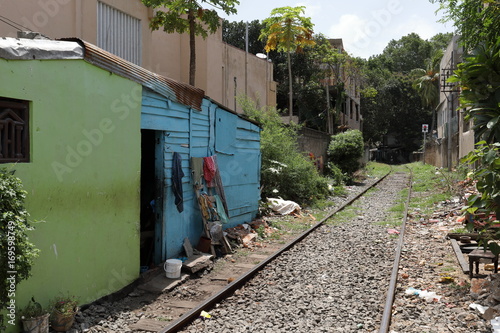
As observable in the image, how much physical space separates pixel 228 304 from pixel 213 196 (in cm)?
347

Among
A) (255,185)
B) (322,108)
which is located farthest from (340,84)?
(255,185)

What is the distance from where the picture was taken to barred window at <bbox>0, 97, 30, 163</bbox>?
15.5 ft

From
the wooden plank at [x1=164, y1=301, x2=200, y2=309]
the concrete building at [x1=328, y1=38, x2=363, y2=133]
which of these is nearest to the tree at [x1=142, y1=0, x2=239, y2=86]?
the wooden plank at [x1=164, y1=301, x2=200, y2=309]

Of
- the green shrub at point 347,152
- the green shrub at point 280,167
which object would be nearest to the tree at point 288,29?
the green shrub at point 347,152

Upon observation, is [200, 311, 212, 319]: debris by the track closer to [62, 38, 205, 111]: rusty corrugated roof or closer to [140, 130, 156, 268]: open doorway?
[140, 130, 156, 268]: open doorway

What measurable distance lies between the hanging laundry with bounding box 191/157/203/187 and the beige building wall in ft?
17.2

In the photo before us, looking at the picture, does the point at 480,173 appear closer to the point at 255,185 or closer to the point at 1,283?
the point at 1,283

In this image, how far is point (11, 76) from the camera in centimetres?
473

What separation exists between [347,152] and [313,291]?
19672 millimetres

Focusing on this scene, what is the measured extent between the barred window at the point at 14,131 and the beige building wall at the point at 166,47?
6.40 metres

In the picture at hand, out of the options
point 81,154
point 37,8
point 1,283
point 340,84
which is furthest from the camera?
point 340,84

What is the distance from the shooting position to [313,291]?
6.89 metres

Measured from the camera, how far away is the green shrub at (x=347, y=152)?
25.9 m

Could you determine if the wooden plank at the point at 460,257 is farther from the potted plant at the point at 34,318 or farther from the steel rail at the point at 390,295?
the potted plant at the point at 34,318
